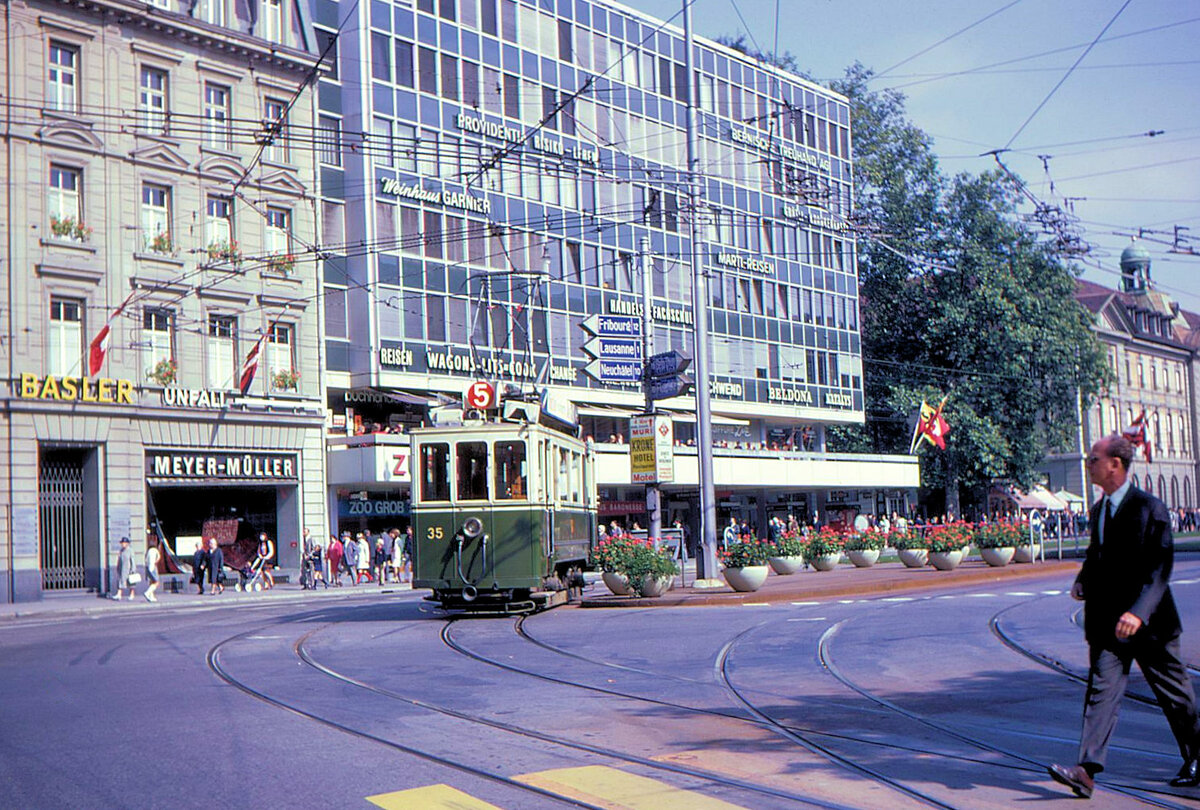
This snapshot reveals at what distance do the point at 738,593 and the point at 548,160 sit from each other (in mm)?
27707

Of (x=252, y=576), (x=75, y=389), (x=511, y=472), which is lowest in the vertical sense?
(x=252, y=576)

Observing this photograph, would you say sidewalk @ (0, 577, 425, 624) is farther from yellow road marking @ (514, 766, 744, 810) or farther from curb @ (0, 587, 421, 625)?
yellow road marking @ (514, 766, 744, 810)

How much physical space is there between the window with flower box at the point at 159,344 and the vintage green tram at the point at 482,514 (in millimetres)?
17264

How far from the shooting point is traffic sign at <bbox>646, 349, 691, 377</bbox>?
1019 inches

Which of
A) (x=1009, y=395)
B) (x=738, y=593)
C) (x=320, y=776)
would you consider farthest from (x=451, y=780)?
(x=1009, y=395)

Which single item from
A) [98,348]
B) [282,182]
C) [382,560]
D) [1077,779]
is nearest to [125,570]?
[98,348]

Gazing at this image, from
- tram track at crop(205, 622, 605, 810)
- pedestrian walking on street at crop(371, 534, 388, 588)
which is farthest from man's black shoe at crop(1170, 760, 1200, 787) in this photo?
pedestrian walking on street at crop(371, 534, 388, 588)

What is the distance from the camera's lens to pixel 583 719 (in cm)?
1002

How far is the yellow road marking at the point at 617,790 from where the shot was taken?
704 cm

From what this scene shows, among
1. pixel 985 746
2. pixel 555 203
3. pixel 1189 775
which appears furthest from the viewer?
pixel 555 203

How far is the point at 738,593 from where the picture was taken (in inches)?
930

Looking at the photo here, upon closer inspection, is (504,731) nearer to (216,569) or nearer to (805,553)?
(805,553)

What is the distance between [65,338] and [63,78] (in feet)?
21.4

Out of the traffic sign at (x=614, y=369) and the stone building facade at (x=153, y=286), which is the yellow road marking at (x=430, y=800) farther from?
the stone building facade at (x=153, y=286)
